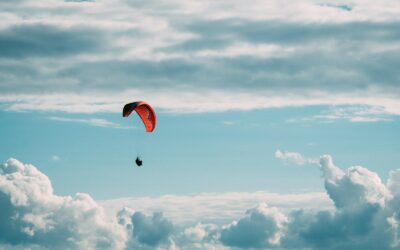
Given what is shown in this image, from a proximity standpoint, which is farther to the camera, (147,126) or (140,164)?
(147,126)

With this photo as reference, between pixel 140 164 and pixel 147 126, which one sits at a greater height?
pixel 147 126

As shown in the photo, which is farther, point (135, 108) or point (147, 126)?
point (147, 126)

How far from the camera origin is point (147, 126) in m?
88.6

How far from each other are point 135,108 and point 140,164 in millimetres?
7856

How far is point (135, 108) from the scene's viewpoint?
269 feet

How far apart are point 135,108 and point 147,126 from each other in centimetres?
717

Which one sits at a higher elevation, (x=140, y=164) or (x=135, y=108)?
(x=135, y=108)

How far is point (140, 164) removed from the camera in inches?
3228
